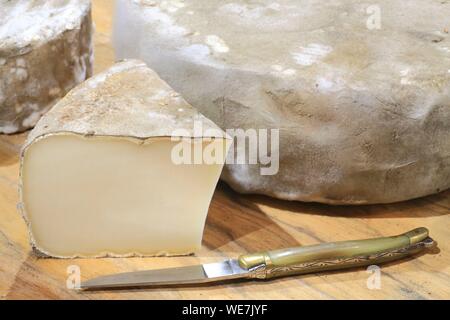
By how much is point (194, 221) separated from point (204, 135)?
21cm

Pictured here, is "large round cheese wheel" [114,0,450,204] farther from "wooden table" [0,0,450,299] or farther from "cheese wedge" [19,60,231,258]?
"cheese wedge" [19,60,231,258]

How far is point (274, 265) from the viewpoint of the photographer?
4.62 ft

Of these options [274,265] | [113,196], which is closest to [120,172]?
[113,196]

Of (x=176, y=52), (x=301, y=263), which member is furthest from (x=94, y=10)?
(x=301, y=263)

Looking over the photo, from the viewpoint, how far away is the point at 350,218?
5.39 feet

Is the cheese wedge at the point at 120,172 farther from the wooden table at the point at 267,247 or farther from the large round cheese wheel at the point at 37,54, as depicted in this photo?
the large round cheese wheel at the point at 37,54

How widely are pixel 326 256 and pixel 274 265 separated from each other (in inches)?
4.4

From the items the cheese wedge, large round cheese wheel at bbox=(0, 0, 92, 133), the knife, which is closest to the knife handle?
the knife

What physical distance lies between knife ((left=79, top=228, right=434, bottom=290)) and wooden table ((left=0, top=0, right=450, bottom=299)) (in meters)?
0.02

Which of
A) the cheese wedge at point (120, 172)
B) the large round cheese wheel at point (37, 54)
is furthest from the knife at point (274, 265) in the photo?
the large round cheese wheel at point (37, 54)

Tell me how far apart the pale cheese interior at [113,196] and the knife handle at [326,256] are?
0.16 metres

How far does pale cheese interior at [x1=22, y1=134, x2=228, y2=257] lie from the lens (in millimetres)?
1369

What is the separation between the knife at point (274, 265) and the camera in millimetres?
1385

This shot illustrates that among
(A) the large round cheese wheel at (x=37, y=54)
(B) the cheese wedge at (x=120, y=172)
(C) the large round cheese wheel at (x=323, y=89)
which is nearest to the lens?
(B) the cheese wedge at (x=120, y=172)
